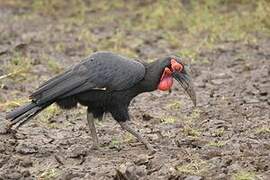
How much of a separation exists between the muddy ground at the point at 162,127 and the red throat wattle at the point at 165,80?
0.54 metres

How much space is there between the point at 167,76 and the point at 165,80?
1.6 inches

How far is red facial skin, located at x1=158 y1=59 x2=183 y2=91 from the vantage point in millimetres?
6344

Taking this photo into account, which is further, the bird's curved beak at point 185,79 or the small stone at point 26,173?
the bird's curved beak at point 185,79

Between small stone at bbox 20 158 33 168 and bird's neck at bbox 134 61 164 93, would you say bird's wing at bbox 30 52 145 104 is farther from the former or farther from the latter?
small stone at bbox 20 158 33 168

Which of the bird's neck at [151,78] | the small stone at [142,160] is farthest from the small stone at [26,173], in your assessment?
the bird's neck at [151,78]

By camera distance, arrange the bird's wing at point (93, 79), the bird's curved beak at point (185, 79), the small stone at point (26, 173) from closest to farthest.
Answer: the small stone at point (26, 173) < the bird's wing at point (93, 79) < the bird's curved beak at point (185, 79)

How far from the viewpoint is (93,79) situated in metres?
6.23

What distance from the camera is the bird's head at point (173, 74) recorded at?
6.35 m

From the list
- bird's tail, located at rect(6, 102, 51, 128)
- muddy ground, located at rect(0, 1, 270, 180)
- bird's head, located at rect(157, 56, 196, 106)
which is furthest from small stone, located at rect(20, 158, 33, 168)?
bird's head, located at rect(157, 56, 196, 106)

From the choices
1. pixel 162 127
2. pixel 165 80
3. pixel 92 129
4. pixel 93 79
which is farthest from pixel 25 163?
pixel 162 127

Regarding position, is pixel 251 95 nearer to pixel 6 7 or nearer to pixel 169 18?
pixel 169 18

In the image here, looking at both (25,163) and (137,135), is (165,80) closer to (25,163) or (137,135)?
(137,135)

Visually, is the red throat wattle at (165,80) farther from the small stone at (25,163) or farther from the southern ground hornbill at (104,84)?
the small stone at (25,163)

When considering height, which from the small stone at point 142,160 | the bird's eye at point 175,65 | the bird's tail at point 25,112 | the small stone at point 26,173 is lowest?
the small stone at point 26,173
